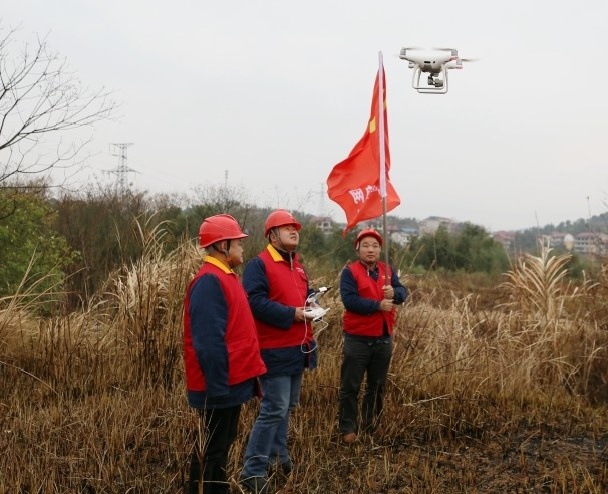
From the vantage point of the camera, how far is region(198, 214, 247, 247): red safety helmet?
11.6 feet

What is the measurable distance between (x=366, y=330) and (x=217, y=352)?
73.9 inches

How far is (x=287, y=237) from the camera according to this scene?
4230 millimetres

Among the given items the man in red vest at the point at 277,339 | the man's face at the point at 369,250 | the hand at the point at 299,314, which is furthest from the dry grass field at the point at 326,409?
the man's face at the point at 369,250

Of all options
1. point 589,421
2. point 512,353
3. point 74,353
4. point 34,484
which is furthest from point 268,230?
point 512,353

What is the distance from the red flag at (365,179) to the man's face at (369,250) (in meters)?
0.45

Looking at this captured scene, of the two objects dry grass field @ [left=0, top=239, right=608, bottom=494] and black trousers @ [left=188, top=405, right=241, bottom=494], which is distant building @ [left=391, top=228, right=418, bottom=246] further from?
black trousers @ [left=188, top=405, right=241, bottom=494]

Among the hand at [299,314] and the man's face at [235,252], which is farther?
the hand at [299,314]

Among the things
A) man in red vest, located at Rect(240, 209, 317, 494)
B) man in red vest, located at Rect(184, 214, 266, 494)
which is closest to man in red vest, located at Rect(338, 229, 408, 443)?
man in red vest, located at Rect(240, 209, 317, 494)

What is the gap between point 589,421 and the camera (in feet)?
19.1

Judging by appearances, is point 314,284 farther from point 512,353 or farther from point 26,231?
point 26,231

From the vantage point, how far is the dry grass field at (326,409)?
413cm

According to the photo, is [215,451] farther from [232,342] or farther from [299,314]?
[299,314]

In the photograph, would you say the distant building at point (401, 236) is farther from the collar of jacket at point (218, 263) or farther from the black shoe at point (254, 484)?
the collar of jacket at point (218, 263)

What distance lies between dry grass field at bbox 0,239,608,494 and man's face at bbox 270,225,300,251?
4.37ft
